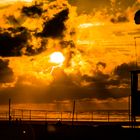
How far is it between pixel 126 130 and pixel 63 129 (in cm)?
661

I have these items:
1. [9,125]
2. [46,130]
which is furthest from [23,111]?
[46,130]

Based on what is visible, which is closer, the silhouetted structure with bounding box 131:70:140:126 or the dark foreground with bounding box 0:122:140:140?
the silhouetted structure with bounding box 131:70:140:126

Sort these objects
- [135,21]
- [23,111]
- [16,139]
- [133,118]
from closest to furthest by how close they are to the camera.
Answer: [135,21] → [133,118] → [16,139] → [23,111]

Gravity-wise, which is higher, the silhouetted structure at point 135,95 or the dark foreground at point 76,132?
the silhouetted structure at point 135,95

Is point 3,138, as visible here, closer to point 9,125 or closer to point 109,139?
point 9,125

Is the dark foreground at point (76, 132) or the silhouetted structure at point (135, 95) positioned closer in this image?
the silhouetted structure at point (135, 95)

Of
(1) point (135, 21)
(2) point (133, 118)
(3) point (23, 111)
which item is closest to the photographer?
(1) point (135, 21)

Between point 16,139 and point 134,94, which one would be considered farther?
point 16,139

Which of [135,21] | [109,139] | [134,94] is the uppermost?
[135,21]

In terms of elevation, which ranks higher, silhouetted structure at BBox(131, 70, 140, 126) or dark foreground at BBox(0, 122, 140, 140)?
silhouetted structure at BBox(131, 70, 140, 126)

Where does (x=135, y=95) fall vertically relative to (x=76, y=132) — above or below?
above

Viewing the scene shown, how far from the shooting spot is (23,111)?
6706 cm

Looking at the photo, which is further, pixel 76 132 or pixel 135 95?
pixel 76 132

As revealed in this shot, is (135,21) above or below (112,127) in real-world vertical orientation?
above
